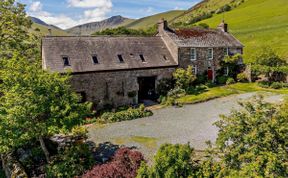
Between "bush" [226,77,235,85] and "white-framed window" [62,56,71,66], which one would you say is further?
"bush" [226,77,235,85]

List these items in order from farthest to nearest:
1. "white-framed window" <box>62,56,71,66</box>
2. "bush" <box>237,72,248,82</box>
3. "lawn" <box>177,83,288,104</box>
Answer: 1. "bush" <box>237,72,248,82</box>
2. "lawn" <box>177,83,288,104</box>
3. "white-framed window" <box>62,56,71,66</box>

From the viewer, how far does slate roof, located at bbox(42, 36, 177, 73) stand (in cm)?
2762

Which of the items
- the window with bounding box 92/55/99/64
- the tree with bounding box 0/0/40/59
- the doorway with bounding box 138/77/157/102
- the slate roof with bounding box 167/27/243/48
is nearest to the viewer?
the tree with bounding box 0/0/40/59

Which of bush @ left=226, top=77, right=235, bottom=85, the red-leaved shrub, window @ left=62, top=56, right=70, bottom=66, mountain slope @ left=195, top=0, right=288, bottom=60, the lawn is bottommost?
the red-leaved shrub

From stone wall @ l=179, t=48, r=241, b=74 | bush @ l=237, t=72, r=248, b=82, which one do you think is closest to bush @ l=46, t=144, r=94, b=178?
stone wall @ l=179, t=48, r=241, b=74

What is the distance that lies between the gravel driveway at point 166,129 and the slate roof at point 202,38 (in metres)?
11.1

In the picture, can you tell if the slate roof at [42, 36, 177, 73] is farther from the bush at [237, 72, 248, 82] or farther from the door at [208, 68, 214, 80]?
the bush at [237, 72, 248, 82]

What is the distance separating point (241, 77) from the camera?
4031cm

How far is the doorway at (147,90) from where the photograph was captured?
1321 inches

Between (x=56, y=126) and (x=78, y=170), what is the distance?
9.81 feet

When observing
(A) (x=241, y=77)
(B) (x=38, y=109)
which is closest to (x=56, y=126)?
(B) (x=38, y=109)

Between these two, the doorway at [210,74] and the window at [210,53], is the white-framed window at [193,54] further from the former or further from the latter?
the doorway at [210,74]

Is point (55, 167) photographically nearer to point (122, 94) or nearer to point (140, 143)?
point (140, 143)

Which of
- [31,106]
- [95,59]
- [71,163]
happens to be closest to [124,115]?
[95,59]
